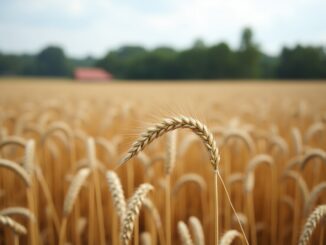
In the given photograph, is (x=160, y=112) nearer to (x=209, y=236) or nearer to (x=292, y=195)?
(x=209, y=236)

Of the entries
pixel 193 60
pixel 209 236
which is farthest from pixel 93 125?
pixel 193 60

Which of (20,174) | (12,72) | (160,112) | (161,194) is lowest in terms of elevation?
(161,194)

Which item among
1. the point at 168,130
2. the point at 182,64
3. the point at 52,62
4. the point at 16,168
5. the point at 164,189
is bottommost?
the point at 164,189

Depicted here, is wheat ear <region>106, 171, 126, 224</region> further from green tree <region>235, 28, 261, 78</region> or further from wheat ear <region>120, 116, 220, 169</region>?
green tree <region>235, 28, 261, 78</region>

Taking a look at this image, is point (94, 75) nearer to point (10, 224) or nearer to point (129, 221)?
point (10, 224)

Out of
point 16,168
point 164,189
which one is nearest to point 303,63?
point 164,189

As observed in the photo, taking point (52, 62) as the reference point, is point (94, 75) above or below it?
below

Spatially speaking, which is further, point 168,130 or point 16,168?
point 16,168

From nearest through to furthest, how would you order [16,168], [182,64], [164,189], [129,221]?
[129,221]
[16,168]
[164,189]
[182,64]

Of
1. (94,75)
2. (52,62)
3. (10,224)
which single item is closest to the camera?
(10,224)

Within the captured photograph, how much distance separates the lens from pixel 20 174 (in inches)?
46.5

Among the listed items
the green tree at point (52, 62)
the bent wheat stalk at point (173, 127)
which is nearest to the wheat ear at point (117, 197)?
the bent wheat stalk at point (173, 127)

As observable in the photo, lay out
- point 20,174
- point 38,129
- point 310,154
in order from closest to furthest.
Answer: point 20,174 < point 310,154 < point 38,129

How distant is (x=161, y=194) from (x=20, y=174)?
3.60ft
